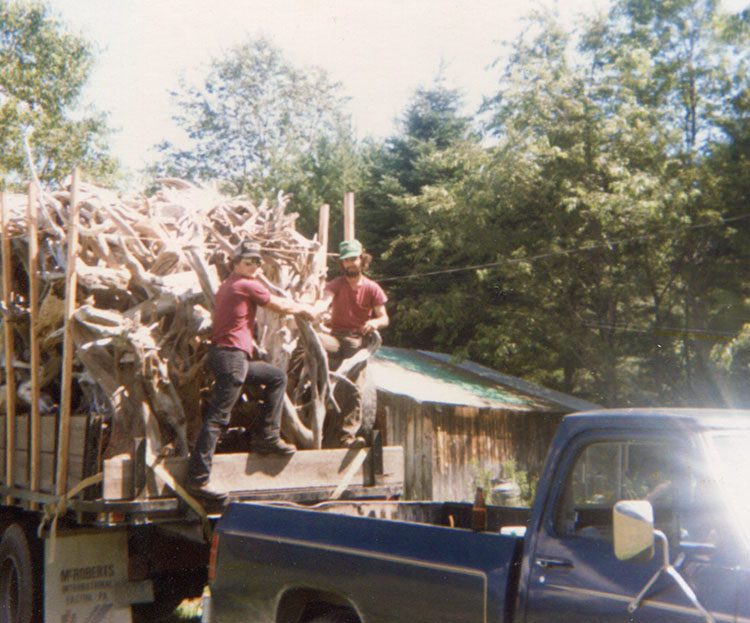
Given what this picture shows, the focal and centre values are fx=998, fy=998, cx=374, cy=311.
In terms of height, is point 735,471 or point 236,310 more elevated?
point 236,310

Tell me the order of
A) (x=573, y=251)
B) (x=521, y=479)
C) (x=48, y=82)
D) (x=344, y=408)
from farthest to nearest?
1. (x=48, y=82)
2. (x=573, y=251)
3. (x=521, y=479)
4. (x=344, y=408)

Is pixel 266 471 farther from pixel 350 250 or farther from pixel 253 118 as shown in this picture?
pixel 253 118

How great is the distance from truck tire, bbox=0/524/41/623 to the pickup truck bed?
2.53m

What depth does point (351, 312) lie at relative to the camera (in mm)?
8312

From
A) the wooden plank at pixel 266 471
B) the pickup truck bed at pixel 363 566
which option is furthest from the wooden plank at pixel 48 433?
the pickup truck bed at pixel 363 566

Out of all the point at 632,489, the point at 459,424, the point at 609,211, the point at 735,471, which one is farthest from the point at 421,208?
the point at 735,471

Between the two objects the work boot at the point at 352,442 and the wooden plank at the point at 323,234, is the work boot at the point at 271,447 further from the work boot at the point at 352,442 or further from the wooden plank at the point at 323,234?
the wooden plank at the point at 323,234

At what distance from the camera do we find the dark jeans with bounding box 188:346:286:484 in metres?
6.78

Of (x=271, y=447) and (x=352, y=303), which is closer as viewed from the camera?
(x=271, y=447)

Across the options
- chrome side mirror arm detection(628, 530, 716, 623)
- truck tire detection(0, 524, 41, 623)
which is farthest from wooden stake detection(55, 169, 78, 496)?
chrome side mirror arm detection(628, 530, 716, 623)

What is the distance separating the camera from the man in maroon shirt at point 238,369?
6793 millimetres

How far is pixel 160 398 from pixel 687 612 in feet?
14.4

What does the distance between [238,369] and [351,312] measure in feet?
5.33

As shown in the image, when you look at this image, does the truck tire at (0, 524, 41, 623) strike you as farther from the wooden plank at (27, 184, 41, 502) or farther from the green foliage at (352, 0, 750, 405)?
the green foliage at (352, 0, 750, 405)
